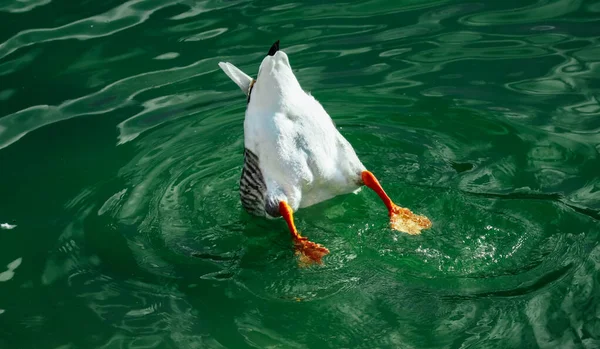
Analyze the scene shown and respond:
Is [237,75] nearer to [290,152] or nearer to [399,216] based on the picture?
[290,152]

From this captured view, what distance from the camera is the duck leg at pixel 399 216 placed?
4.67 m

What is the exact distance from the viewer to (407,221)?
15.5ft

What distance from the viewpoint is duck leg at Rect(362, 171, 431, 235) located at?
4672mm

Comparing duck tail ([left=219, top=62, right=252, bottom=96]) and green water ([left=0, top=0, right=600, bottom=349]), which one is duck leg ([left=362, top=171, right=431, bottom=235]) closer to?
green water ([left=0, top=0, right=600, bottom=349])

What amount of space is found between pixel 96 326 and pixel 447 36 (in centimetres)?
408

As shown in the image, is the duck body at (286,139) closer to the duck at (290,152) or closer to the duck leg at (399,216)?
the duck at (290,152)

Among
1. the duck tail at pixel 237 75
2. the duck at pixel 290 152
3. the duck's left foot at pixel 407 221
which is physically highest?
the duck tail at pixel 237 75

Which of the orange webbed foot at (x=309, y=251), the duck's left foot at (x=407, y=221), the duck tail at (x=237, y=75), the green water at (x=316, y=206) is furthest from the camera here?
the duck tail at (x=237, y=75)

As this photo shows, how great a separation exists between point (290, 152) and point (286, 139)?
0.08 metres

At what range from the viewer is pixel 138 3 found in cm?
772

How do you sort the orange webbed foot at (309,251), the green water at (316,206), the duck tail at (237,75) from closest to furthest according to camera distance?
1. the green water at (316,206)
2. the orange webbed foot at (309,251)
3. the duck tail at (237,75)

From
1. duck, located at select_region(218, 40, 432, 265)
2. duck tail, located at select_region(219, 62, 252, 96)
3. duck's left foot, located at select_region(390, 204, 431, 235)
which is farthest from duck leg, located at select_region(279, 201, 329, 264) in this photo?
duck tail, located at select_region(219, 62, 252, 96)

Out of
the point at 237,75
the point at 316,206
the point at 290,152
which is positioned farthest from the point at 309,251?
the point at 237,75

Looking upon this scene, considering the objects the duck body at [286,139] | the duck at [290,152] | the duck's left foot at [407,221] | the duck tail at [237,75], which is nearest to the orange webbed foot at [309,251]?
the duck at [290,152]
